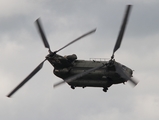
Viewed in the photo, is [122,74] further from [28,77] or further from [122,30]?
[28,77]

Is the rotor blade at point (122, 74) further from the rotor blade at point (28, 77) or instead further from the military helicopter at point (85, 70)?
the rotor blade at point (28, 77)

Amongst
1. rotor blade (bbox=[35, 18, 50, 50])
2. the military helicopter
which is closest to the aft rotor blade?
the military helicopter

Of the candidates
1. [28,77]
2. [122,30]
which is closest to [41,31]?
[28,77]

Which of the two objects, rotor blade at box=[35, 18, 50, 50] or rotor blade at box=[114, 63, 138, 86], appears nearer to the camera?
rotor blade at box=[114, 63, 138, 86]

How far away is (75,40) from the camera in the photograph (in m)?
88.1

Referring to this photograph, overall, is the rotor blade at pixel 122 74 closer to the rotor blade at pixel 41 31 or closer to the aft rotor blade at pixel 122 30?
the aft rotor blade at pixel 122 30

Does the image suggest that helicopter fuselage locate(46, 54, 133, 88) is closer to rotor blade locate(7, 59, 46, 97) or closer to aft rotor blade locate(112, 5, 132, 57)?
rotor blade locate(7, 59, 46, 97)

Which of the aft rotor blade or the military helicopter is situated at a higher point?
the aft rotor blade

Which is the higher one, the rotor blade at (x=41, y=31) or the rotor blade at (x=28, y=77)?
the rotor blade at (x=41, y=31)

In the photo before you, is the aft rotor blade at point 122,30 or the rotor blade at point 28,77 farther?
the rotor blade at point 28,77

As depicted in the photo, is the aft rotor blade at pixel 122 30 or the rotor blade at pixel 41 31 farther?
the rotor blade at pixel 41 31

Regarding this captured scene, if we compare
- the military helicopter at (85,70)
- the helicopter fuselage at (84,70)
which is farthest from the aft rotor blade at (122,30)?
the helicopter fuselage at (84,70)

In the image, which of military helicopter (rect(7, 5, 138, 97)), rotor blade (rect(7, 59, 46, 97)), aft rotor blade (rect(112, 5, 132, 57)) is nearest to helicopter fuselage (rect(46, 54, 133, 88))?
military helicopter (rect(7, 5, 138, 97))

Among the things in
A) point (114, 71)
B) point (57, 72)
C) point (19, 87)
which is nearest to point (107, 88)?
point (114, 71)
